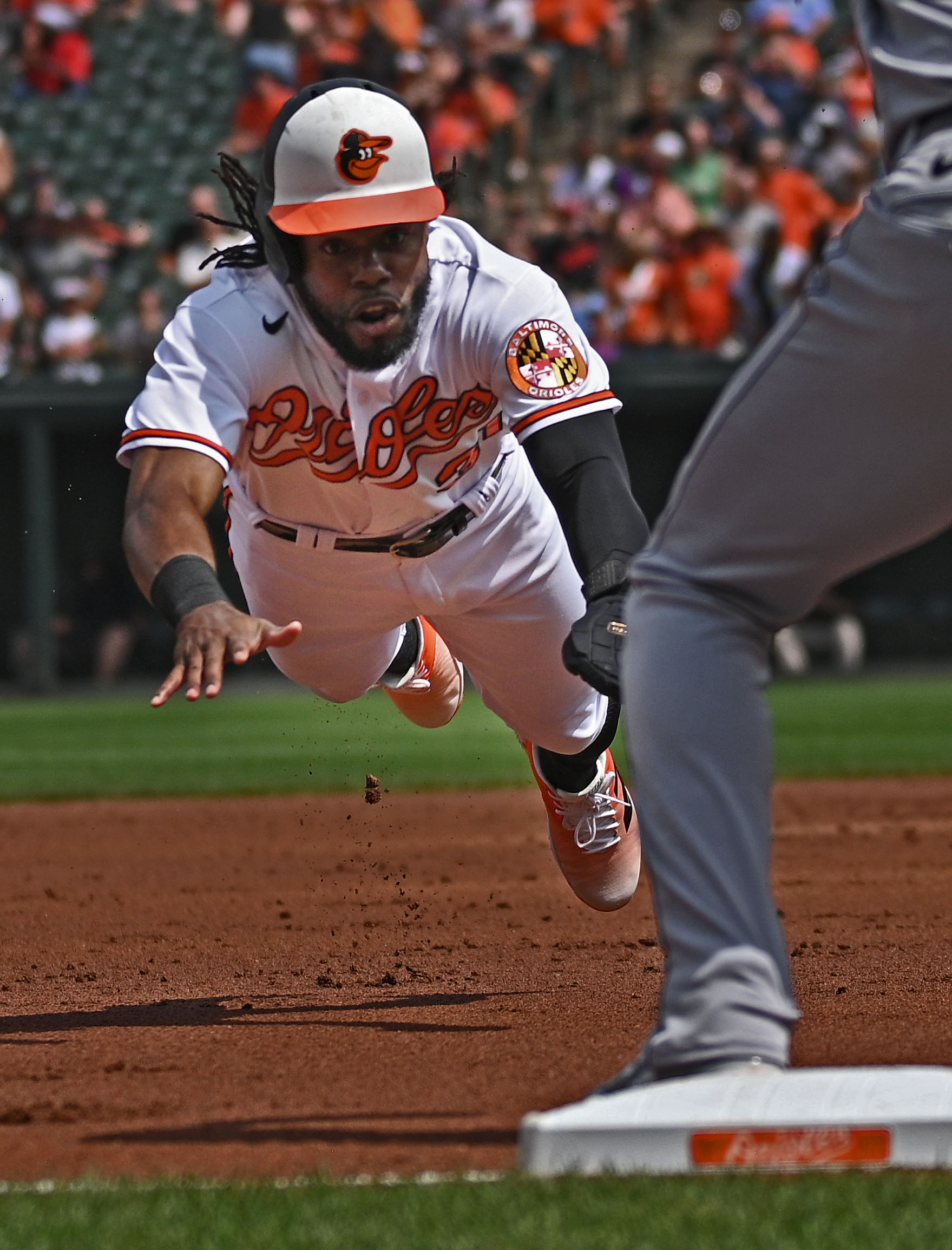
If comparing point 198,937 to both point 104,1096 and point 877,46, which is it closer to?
point 104,1096

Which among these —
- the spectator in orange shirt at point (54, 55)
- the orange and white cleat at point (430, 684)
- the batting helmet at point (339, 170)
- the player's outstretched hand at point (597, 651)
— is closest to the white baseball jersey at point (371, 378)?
the batting helmet at point (339, 170)

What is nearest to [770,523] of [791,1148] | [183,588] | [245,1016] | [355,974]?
[791,1148]

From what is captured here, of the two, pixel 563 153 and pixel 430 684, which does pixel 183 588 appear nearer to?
pixel 430 684

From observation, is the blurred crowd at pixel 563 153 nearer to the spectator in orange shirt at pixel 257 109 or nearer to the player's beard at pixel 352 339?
the spectator in orange shirt at pixel 257 109

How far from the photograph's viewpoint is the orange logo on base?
2002 millimetres

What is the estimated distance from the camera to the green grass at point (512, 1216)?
177 centimetres

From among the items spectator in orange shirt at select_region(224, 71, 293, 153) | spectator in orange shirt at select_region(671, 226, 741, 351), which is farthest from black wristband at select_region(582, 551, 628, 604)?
spectator in orange shirt at select_region(224, 71, 293, 153)

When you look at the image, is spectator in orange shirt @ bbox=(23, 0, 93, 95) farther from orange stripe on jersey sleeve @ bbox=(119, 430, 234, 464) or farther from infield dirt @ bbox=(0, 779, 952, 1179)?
orange stripe on jersey sleeve @ bbox=(119, 430, 234, 464)

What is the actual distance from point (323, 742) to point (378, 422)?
23.0ft

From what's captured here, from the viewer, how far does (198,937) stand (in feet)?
15.4

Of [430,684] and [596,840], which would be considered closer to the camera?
[596,840]

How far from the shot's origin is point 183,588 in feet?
9.77

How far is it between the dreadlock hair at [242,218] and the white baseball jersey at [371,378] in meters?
0.03

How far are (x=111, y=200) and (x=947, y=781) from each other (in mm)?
8641
